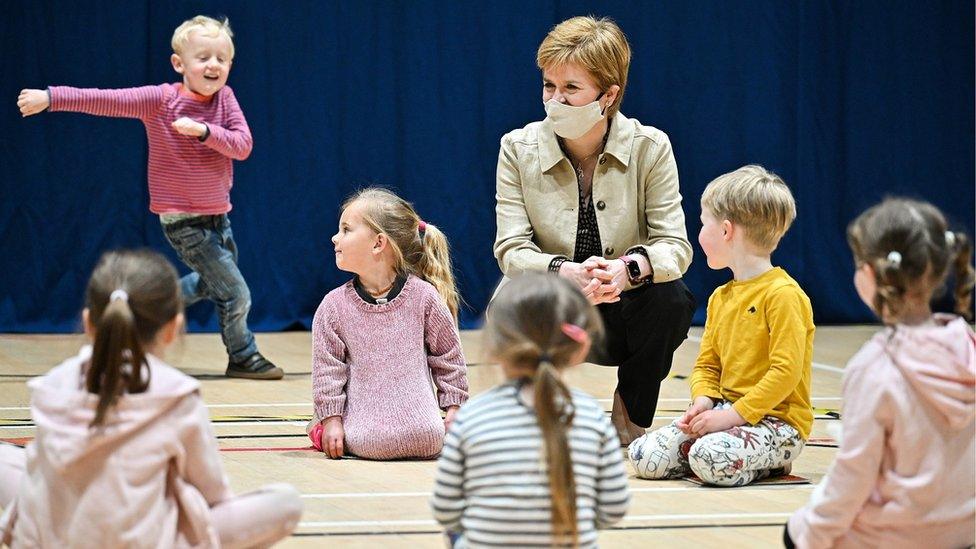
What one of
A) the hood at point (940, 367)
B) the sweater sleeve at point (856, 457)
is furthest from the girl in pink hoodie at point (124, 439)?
the hood at point (940, 367)

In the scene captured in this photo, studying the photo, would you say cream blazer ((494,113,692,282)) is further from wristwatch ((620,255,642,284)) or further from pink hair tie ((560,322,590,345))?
pink hair tie ((560,322,590,345))

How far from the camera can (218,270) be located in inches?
202

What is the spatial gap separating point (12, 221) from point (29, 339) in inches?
26.0

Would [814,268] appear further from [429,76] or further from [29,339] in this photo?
[29,339]

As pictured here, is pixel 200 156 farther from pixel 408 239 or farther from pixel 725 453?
pixel 725 453

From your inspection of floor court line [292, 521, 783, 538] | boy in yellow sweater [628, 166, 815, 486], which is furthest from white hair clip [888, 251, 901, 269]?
boy in yellow sweater [628, 166, 815, 486]

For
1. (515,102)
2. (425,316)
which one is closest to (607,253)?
(425,316)

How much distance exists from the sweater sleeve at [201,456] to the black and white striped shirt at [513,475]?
0.35 metres

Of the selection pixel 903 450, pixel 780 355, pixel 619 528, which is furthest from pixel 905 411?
pixel 780 355

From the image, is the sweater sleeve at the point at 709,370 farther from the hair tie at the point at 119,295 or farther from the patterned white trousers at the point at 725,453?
the hair tie at the point at 119,295

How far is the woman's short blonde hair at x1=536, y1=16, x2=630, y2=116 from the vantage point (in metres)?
3.61

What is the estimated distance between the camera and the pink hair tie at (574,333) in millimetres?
1911

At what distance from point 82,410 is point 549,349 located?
70cm

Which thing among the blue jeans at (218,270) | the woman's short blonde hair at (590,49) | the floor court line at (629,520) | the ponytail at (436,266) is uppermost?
the woman's short blonde hair at (590,49)
